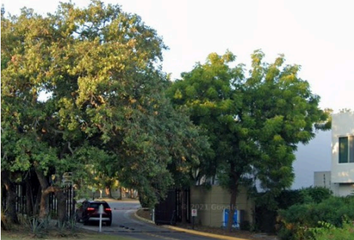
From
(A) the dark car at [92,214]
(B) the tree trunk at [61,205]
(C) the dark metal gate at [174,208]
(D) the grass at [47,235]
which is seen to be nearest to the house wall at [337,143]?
(C) the dark metal gate at [174,208]

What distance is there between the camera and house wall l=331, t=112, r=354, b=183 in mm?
35656

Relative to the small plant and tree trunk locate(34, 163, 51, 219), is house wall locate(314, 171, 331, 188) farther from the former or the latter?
the small plant

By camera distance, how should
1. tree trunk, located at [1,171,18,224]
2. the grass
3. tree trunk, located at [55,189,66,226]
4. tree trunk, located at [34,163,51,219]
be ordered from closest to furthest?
1. the grass
2. tree trunk, located at [34,163,51,219]
3. tree trunk, located at [55,189,66,226]
4. tree trunk, located at [1,171,18,224]

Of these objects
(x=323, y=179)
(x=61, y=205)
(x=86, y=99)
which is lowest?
(x=61, y=205)

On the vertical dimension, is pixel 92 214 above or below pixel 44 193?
below

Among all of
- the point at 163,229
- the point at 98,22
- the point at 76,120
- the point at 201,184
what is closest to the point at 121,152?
the point at 76,120

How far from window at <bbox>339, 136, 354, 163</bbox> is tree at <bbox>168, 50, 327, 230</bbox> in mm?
1688

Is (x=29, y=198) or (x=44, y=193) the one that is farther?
(x=29, y=198)

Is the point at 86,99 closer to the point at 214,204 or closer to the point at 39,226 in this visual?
the point at 39,226

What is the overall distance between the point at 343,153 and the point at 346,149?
281 millimetres

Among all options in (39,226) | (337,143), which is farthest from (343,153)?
(39,226)

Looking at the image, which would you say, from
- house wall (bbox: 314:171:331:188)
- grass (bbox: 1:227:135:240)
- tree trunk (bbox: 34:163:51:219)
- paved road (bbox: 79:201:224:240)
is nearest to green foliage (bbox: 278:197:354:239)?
paved road (bbox: 79:201:224:240)

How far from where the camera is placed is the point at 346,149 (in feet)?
118

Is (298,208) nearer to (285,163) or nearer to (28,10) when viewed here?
(285,163)
